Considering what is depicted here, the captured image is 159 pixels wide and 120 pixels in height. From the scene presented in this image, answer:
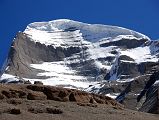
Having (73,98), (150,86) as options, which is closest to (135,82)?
(150,86)

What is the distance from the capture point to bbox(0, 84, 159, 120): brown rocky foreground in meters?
31.8

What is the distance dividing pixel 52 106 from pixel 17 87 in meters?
5.41

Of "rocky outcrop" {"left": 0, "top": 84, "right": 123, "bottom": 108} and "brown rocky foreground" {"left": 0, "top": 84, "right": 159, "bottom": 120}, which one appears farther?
"rocky outcrop" {"left": 0, "top": 84, "right": 123, "bottom": 108}

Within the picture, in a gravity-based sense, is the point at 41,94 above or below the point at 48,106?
above

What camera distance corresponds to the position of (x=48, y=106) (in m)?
35.2

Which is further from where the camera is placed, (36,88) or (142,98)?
(142,98)

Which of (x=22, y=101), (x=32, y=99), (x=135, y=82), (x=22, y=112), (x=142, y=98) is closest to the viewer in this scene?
(x=22, y=112)

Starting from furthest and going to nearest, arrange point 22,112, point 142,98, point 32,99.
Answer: point 142,98 → point 32,99 → point 22,112

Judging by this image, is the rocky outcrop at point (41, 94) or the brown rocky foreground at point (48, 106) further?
the rocky outcrop at point (41, 94)

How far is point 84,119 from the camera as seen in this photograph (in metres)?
32.2

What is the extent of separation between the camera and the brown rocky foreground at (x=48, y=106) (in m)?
31.8

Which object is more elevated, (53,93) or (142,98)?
(53,93)

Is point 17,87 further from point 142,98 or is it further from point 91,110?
point 142,98

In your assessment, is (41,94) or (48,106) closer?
(48,106)
